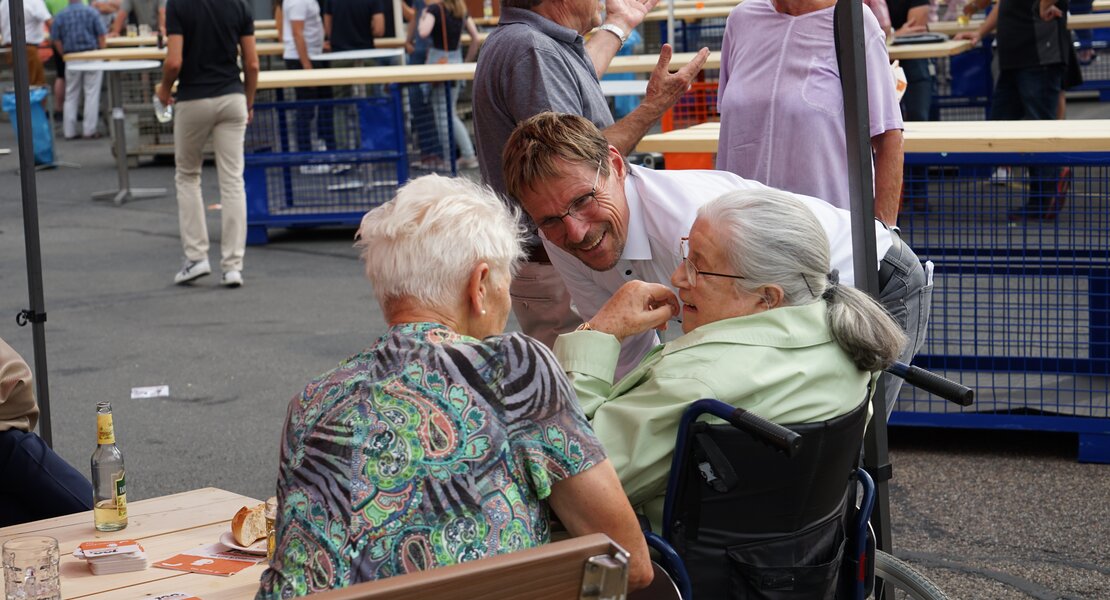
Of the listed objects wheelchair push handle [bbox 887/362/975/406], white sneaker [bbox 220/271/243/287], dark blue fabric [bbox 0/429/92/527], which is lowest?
white sneaker [bbox 220/271/243/287]

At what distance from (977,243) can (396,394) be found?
12.4ft

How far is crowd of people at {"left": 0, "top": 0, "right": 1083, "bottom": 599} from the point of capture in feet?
6.78

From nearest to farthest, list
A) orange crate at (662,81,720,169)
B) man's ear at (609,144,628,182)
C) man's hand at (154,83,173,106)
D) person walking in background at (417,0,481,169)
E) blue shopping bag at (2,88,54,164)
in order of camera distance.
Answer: man's ear at (609,144,628,182) → man's hand at (154,83,173,106) → orange crate at (662,81,720,169) → person walking in background at (417,0,481,169) → blue shopping bag at (2,88,54,164)

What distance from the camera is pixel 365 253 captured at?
7.48 ft

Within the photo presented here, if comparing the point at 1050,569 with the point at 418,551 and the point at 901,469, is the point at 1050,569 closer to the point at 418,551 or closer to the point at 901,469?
the point at 901,469

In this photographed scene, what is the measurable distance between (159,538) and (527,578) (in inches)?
50.1

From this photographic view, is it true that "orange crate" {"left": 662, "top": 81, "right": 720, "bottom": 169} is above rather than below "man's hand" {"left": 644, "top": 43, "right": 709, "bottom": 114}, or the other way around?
below

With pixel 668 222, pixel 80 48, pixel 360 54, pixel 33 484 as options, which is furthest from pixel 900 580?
pixel 80 48

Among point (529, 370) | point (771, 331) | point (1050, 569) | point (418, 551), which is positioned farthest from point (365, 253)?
point (1050, 569)

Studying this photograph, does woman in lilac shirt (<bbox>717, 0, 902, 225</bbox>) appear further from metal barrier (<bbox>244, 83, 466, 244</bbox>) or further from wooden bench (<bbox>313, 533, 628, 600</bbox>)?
metal barrier (<bbox>244, 83, 466, 244</bbox>)

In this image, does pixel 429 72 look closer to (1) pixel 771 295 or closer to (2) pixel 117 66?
(2) pixel 117 66

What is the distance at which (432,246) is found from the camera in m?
2.19

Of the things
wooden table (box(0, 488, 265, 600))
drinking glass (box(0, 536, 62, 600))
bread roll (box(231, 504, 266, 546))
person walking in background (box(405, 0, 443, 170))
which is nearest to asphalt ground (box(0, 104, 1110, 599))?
person walking in background (box(405, 0, 443, 170))

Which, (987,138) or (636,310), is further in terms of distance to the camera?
(987,138)
